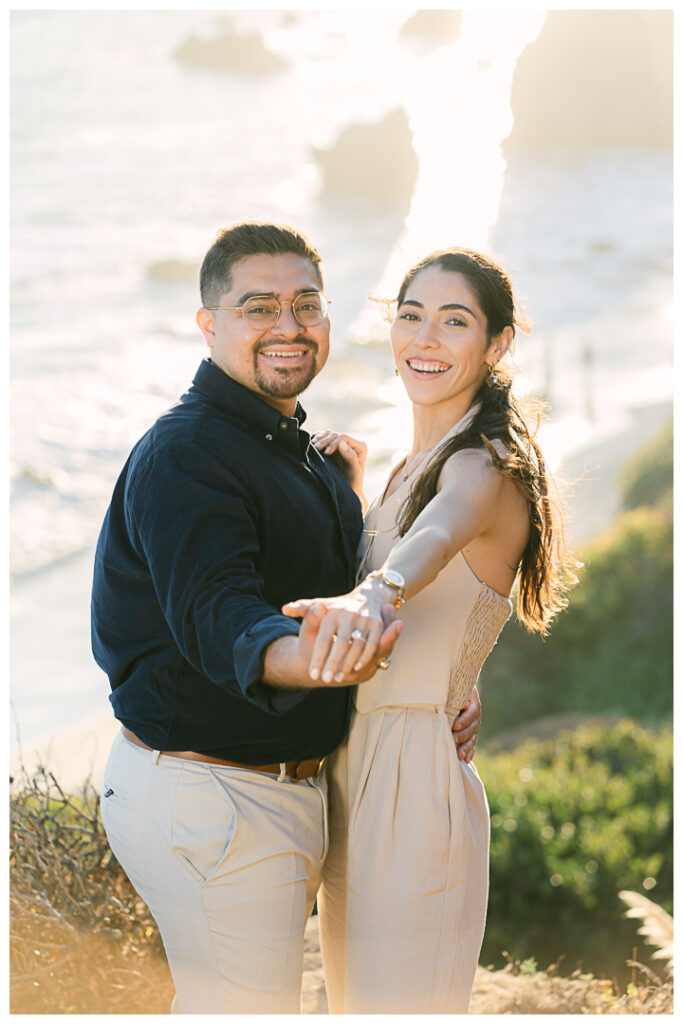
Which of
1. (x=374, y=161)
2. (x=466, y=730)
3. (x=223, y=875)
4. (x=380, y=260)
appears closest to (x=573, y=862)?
(x=466, y=730)

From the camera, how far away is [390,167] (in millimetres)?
28953

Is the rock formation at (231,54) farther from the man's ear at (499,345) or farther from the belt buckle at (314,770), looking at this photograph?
the belt buckle at (314,770)

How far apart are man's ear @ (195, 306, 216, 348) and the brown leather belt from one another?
1072mm

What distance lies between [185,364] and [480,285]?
19054mm

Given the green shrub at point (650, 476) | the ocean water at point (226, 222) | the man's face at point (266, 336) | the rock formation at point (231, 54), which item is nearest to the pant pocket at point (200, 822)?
the man's face at point (266, 336)

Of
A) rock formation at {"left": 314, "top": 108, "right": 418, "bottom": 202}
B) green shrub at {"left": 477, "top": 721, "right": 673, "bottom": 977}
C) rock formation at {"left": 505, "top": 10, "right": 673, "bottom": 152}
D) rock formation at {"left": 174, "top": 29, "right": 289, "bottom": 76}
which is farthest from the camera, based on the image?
rock formation at {"left": 505, "top": 10, "right": 673, "bottom": 152}

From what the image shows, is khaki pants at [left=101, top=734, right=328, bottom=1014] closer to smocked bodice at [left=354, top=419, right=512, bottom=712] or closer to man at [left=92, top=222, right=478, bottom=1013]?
man at [left=92, top=222, right=478, bottom=1013]

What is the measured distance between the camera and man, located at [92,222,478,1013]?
8.30ft

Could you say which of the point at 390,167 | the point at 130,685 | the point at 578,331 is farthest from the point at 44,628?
the point at 390,167

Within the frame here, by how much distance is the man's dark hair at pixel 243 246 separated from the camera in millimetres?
2805

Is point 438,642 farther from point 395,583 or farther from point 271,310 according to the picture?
point 271,310

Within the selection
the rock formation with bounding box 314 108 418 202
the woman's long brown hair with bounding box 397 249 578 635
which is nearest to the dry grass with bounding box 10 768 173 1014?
the woman's long brown hair with bounding box 397 249 578 635

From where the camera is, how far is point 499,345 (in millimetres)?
3021

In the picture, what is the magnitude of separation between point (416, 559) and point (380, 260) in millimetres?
24267
